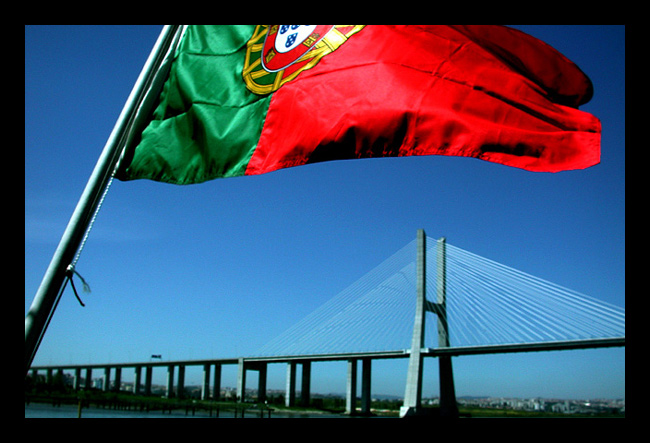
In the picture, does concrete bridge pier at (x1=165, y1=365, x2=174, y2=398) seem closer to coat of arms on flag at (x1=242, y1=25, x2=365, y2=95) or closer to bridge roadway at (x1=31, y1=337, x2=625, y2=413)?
bridge roadway at (x1=31, y1=337, x2=625, y2=413)

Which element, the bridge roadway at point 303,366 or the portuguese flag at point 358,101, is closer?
the portuguese flag at point 358,101

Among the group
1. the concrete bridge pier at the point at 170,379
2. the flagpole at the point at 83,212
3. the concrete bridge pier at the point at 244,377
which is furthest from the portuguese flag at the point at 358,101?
the concrete bridge pier at the point at 170,379

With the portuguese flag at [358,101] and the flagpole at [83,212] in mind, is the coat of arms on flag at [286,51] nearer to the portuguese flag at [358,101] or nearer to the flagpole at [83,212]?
the portuguese flag at [358,101]

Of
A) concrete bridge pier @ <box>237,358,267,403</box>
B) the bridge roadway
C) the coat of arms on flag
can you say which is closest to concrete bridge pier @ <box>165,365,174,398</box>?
the bridge roadway
